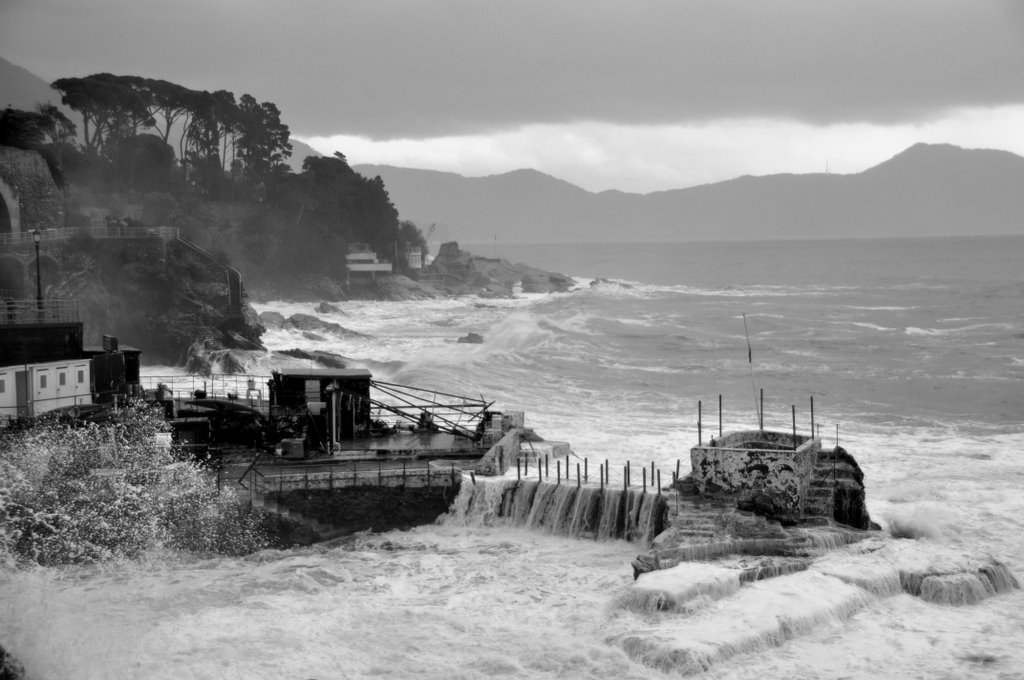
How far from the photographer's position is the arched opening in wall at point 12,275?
54.3 metres

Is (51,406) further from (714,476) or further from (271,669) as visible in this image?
(714,476)

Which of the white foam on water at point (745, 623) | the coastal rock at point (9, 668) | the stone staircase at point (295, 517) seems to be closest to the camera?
the coastal rock at point (9, 668)

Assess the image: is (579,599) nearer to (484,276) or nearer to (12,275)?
(12,275)

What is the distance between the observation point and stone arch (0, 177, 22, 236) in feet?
197

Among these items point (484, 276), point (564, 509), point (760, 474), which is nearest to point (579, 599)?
point (564, 509)

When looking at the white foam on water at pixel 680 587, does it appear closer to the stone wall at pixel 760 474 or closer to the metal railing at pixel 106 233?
the stone wall at pixel 760 474

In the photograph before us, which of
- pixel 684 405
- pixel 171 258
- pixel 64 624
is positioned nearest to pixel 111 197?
pixel 171 258

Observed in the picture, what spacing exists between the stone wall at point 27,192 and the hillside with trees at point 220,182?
21.6m

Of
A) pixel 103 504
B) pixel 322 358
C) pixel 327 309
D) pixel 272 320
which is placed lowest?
pixel 103 504

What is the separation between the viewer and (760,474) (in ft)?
83.4

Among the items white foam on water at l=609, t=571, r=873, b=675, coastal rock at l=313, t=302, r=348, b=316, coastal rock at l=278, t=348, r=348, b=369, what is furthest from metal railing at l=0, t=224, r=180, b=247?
white foam on water at l=609, t=571, r=873, b=675

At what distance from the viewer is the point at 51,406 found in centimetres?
3173

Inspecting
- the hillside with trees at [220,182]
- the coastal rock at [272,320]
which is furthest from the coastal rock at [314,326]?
the hillside with trees at [220,182]

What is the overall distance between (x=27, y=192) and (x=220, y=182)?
55471 millimetres
